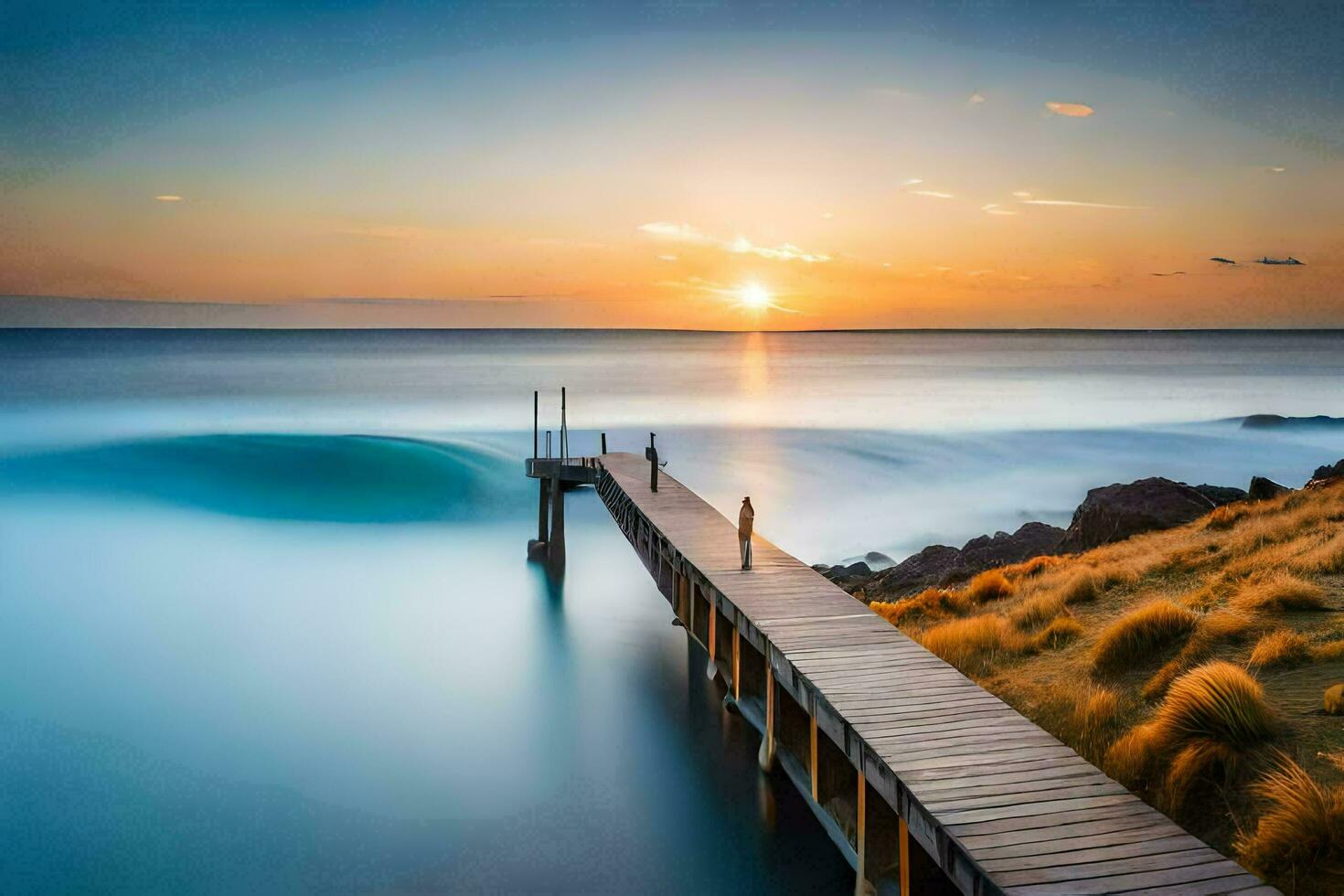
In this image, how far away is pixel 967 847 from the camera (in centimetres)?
664

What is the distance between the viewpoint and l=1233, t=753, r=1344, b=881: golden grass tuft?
7.23 metres

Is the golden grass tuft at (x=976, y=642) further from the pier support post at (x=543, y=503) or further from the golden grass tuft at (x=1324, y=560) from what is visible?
the pier support post at (x=543, y=503)

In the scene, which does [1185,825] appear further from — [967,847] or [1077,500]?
[1077,500]

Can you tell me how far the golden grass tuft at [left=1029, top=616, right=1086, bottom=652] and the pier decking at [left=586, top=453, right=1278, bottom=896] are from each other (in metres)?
2.97

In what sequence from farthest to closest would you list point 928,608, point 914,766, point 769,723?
1. point 928,608
2. point 769,723
3. point 914,766

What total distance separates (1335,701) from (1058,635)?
15.2ft

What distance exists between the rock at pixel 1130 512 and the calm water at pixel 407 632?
31.4 ft

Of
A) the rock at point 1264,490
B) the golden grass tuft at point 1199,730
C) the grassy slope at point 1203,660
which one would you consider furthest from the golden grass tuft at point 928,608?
the rock at point 1264,490

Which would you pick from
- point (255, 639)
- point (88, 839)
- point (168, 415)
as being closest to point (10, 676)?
point (255, 639)

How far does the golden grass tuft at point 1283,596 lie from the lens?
39.7 feet

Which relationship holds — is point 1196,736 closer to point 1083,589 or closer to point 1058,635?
point 1058,635

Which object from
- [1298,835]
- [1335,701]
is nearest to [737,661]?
[1335,701]

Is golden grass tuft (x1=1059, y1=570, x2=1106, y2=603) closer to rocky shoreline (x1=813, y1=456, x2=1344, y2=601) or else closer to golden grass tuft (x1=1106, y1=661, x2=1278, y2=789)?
rocky shoreline (x1=813, y1=456, x2=1344, y2=601)

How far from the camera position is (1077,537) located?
2288 centimetres
